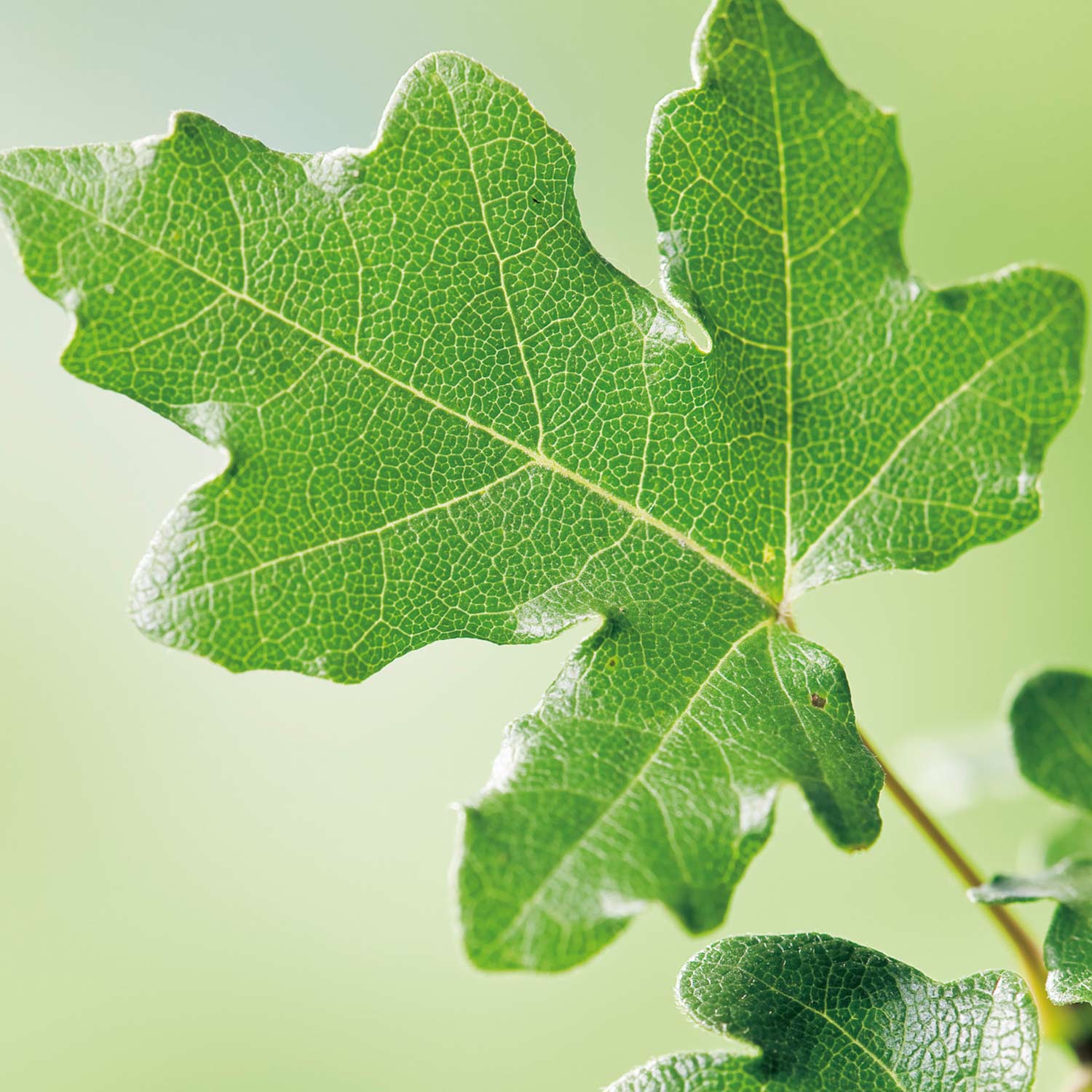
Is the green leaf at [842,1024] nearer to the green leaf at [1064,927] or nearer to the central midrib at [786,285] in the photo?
the green leaf at [1064,927]

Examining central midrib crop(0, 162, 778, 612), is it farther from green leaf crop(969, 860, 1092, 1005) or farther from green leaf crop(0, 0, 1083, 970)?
green leaf crop(969, 860, 1092, 1005)

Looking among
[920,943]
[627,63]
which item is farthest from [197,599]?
[627,63]

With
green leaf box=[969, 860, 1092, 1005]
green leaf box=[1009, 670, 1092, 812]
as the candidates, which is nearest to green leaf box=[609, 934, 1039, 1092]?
green leaf box=[969, 860, 1092, 1005]

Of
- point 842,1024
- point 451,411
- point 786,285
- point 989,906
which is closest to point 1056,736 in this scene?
point 989,906

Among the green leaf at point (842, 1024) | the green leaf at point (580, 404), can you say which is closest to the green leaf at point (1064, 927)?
the green leaf at point (842, 1024)

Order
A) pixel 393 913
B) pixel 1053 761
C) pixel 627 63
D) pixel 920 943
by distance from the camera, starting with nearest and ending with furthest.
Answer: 1. pixel 1053 761
2. pixel 920 943
3. pixel 627 63
4. pixel 393 913

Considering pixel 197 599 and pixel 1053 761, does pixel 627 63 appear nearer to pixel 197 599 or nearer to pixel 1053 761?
pixel 1053 761
